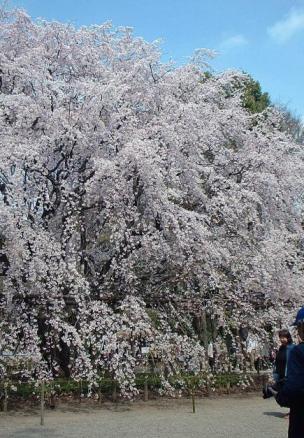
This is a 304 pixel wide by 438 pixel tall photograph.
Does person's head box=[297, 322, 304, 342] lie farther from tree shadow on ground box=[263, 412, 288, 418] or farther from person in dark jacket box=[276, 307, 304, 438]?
tree shadow on ground box=[263, 412, 288, 418]

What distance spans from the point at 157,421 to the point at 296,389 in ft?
25.7

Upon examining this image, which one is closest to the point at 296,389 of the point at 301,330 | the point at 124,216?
the point at 301,330

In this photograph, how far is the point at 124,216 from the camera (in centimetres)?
1167

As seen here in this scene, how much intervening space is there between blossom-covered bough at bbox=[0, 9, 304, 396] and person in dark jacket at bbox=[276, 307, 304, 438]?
755cm

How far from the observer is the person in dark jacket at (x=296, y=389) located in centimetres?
307

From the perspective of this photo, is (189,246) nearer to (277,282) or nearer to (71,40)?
(277,282)

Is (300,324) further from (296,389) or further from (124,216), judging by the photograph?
(124,216)

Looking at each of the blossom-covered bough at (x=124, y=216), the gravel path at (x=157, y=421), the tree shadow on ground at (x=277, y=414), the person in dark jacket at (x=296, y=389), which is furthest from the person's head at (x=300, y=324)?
the tree shadow on ground at (x=277, y=414)

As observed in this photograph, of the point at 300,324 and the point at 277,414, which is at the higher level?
the point at 300,324

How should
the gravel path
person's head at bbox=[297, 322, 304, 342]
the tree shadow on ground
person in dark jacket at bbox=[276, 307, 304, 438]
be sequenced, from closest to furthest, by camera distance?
→ person in dark jacket at bbox=[276, 307, 304, 438], person's head at bbox=[297, 322, 304, 342], the gravel path, the tree shadow on ground

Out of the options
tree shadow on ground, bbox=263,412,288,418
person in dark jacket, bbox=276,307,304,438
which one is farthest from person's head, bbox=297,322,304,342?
tree shadow on ground, bbox=263,412,288,418

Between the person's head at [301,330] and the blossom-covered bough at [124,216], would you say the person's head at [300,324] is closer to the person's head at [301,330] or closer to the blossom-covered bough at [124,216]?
the person's head at [301,330]

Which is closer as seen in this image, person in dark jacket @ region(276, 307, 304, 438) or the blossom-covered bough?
person in dark jacket @ region(276, 307, 304, 438)

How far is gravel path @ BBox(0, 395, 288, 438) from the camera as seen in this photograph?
8914 mm
